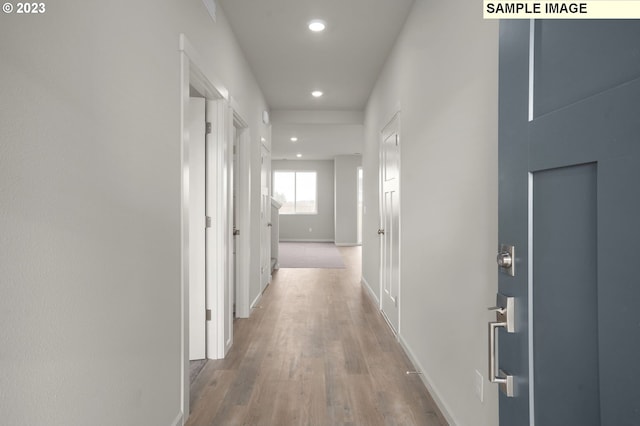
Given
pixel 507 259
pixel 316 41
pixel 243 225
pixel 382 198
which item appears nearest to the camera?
pixel 507 259

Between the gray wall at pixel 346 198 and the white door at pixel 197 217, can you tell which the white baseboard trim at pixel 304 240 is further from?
the white door at pixel 197 217

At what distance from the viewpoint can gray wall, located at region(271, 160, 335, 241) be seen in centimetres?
1300

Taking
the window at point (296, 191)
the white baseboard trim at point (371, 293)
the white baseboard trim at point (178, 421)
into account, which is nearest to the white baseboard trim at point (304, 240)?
the window at point (296, 191)

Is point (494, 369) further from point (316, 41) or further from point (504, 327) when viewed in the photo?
point (316, 41)

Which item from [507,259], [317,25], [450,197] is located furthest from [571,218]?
[317,25]

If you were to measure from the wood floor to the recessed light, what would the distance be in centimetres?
267

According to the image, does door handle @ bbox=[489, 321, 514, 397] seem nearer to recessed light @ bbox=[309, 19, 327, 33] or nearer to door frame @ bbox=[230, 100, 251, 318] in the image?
recessed light @ bbox=[309, 19, 327, 33]

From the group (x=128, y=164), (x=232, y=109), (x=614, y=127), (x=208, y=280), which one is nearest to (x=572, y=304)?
(x=614, y=127)

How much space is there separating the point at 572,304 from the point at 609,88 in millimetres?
396

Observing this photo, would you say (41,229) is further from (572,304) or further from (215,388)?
(215,388)

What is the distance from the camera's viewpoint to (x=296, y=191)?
1316cm

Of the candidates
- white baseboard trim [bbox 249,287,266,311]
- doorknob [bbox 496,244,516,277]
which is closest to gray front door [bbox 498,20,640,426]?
doorknob [bbox 496,244,516,277]

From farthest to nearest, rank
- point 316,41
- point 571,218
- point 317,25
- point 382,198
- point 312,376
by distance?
point 382,198, point 316,41, point 317,25, point 312,376, point 571,218

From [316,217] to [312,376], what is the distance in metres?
10.5
